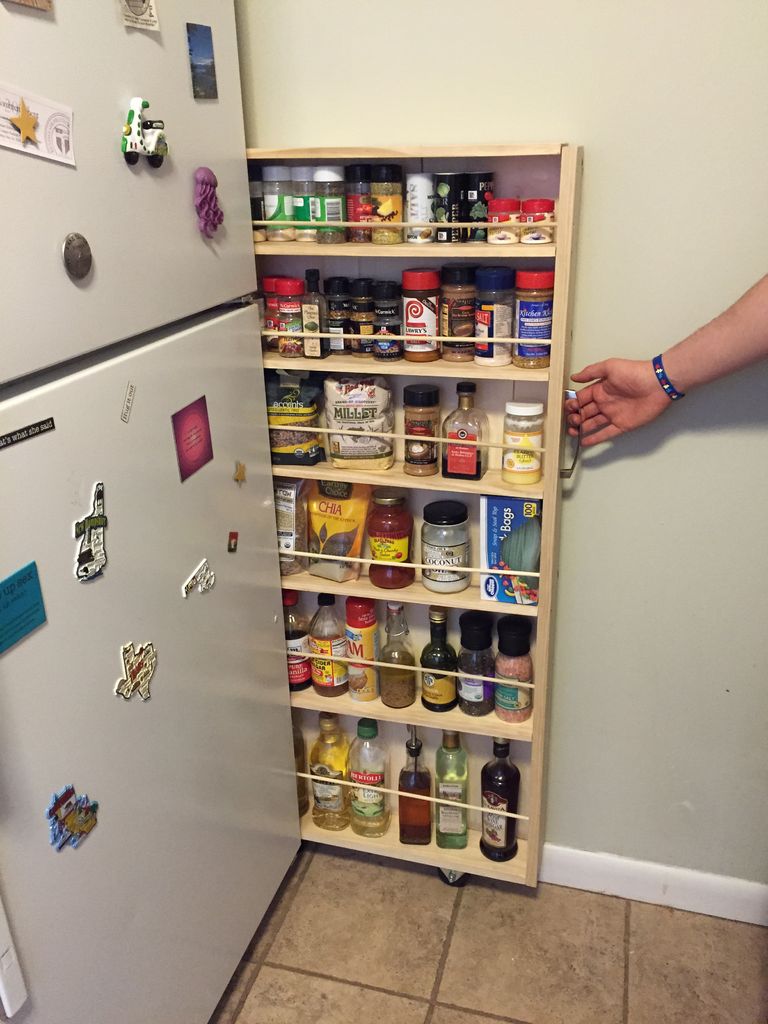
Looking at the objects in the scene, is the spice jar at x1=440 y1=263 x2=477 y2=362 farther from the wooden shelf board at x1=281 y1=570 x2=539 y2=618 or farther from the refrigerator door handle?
the refrigerator door handle

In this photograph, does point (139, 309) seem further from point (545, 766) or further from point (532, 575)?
point (545, 766)

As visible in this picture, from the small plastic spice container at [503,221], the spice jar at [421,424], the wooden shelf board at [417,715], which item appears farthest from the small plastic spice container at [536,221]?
the wooden shelf board at [417,715]

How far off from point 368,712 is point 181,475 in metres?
0.64

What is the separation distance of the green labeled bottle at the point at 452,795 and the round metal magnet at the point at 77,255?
3.58 feet

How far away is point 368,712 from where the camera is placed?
156cm

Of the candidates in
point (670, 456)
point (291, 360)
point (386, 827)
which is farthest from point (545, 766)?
point (291, 360)

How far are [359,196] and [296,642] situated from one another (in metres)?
0.77

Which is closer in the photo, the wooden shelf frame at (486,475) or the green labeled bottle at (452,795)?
the wooden shelf frame at (486,475)

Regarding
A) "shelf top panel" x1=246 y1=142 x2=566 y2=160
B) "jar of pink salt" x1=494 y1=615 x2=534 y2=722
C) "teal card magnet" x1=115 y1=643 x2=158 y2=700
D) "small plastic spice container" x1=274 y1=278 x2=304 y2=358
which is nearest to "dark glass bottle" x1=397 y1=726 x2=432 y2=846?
"jar of pink salt" x1=494 y1=615 x2=534 y2=722

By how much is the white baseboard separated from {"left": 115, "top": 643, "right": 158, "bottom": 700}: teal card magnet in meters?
0.97

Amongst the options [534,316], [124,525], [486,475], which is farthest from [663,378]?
[124,525]

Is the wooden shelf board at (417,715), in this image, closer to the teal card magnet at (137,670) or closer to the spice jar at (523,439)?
the spice jar at (523,439)

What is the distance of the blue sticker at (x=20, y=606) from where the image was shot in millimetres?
825

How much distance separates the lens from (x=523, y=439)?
132 centimetres
